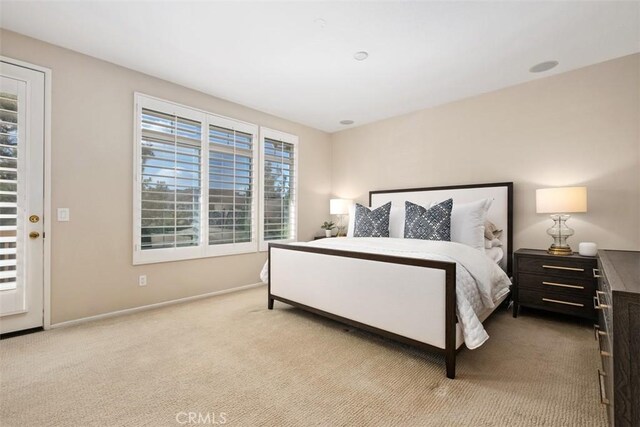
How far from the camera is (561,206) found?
2.77 meters

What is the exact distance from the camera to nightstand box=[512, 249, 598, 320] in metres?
2.60

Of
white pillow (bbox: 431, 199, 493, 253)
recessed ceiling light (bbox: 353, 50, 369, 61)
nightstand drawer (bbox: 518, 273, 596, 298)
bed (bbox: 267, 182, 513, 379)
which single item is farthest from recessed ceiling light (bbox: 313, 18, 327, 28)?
nightstand drawer (bbox: 518, 273, 596, 298)

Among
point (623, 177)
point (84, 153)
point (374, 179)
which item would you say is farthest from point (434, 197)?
point (84, 153)

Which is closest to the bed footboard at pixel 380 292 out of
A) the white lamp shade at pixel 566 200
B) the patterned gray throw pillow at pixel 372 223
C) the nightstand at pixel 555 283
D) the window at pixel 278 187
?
the patterned gray throw pillow at pixel 372 223

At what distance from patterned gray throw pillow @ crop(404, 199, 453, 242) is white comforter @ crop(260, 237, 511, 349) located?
420 millimetres

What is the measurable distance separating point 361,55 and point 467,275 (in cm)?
219

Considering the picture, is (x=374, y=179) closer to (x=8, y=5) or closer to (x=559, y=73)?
(x=559, y=73)

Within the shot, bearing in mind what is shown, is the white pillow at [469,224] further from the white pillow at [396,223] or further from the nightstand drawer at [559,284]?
the white pillow at [396,223]

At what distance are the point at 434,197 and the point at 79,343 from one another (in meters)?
4.10

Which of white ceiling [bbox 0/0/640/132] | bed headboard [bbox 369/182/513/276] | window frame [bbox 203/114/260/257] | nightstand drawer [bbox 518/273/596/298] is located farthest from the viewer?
window frame [bbox 203/114/260/257]

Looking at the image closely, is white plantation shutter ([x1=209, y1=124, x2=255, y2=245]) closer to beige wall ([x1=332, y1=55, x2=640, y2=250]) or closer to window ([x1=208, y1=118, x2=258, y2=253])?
window ([x1=208, y1=118, x2=258, y2=253])

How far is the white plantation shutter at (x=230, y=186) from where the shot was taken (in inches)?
148

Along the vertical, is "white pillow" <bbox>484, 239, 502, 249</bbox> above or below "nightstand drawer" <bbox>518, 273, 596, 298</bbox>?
above

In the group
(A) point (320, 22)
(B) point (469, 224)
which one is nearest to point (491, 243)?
(B) point (469, 224)
